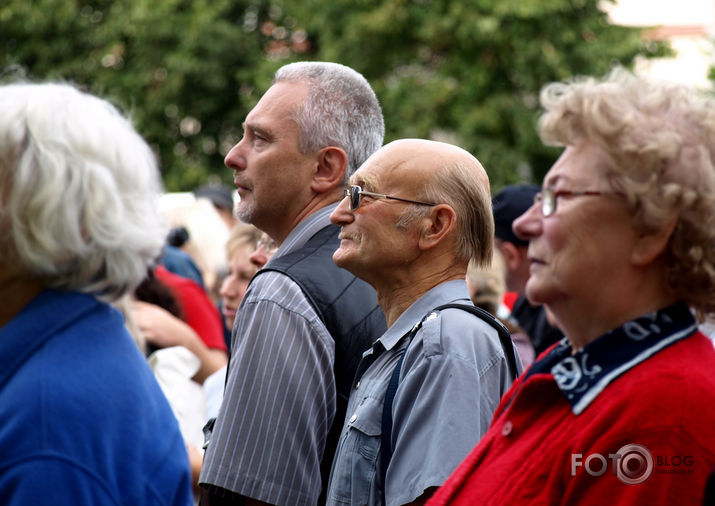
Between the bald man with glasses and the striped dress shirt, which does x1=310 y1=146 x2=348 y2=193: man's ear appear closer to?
the bald man with glasses

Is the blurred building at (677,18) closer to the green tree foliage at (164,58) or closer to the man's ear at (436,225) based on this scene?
the green tree foliage at (164,58)

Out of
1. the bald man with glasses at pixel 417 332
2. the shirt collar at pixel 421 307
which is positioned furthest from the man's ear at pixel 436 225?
the shirt collar at pixel 421 307

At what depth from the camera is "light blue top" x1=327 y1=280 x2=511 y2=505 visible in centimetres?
276

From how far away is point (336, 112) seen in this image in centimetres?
379

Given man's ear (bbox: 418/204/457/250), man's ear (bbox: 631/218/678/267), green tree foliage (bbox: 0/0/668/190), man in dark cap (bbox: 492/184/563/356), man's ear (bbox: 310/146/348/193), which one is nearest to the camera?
man's ear (bbox: 631/218/678/267)

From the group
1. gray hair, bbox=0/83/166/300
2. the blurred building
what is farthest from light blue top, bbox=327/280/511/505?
the blurred building

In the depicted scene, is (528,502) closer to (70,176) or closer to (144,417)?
(144,417)

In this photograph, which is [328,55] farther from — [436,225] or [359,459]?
[359,459]

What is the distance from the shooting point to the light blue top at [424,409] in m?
2.76

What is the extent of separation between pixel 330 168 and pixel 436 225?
69 cm

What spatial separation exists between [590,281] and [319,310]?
1191 millimetres

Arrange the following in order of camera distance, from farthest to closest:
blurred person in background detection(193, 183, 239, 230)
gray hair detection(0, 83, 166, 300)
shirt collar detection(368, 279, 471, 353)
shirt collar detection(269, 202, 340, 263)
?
blurred person in background detection(193, 183, 239, 230), shirt collar detection(269, 202, 340, 263), shirt collar detection(368, 279, 471, 353), gray hair detection(0, 83, 166, 300)

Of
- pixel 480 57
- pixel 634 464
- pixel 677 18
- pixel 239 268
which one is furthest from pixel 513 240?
A: pixel 677 18

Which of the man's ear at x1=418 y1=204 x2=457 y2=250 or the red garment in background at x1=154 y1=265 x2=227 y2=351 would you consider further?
the red garment in background at x1=154 y1=265 x2=227 y2=351
